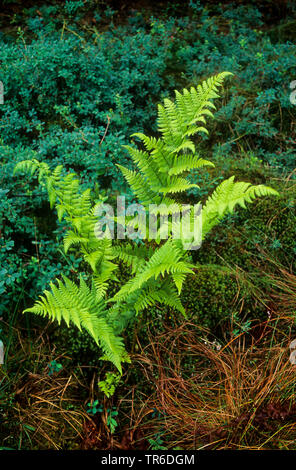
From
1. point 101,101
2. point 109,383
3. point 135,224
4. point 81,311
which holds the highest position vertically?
point 101,101

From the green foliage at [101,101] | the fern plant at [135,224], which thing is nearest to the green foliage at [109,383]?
the fern plant at [135,224]

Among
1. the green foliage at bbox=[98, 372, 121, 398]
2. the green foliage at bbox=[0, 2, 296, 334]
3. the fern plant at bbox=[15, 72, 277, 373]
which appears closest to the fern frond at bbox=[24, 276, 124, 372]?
the fern plant at bbox=[15, 72, 277, 373]

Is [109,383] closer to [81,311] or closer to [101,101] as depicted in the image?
[81,311]

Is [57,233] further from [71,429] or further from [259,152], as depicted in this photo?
[259,152]

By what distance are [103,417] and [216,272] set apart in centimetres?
138

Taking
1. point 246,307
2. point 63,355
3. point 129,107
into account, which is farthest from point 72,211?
point 129,107

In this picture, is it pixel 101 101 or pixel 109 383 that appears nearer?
pixel 109 383

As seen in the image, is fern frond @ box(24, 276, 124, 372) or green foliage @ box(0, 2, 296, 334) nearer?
fern frond @ box(24, 276, 124, 372)

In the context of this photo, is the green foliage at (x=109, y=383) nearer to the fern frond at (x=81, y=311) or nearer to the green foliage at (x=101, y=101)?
the fern frond at (x=81, y=311)

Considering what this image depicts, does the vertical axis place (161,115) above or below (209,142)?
above

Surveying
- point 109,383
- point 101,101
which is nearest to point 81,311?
point 109,383

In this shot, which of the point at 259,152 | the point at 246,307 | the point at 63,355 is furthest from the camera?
the point at 259,152

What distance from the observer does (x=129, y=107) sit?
424 centimetres

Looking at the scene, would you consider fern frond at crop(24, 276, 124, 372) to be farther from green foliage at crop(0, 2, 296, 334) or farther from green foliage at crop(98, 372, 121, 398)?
green foliage at crop(0, 2, 296, 334)
